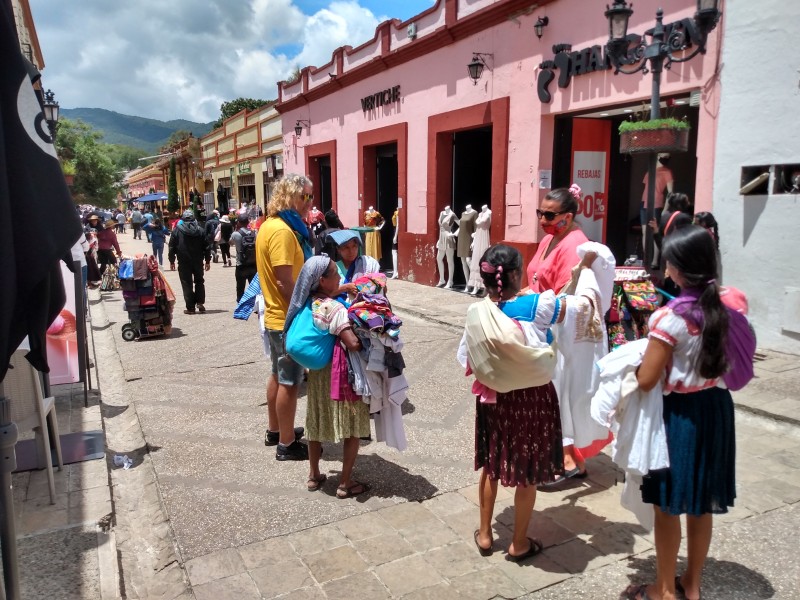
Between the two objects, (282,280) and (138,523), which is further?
(282,280)

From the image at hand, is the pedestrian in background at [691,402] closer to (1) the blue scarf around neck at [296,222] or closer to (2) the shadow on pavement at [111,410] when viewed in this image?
(1) the blue scarf around neck at [296,222]

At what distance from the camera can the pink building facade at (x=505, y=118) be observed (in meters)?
8.54

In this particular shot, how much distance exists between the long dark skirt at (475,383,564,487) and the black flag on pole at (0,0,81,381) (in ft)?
6.48

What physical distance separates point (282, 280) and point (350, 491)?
1.47 metres

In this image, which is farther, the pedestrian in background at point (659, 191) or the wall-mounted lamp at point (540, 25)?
the wall-mounted lamp at point (540, 25)

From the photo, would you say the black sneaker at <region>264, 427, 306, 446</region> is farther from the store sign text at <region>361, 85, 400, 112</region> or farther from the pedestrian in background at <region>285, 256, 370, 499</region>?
the store sign text at <region>361, 85, 400, 112</region>

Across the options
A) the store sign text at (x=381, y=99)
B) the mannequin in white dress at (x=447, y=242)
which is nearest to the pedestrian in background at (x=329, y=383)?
the mannequin in white dress at (x=447, y=242)

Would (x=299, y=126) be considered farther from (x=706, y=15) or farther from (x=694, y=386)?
(x=694, y=386)

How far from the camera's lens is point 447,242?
39.9ft

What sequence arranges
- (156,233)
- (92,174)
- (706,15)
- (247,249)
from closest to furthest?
1. (706,15)
2. (247,249)
3. (156,233)
4. (92,174)

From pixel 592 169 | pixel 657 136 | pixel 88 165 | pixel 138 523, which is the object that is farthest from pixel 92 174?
pixel 138 523

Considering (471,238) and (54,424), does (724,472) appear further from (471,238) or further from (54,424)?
(471,238)

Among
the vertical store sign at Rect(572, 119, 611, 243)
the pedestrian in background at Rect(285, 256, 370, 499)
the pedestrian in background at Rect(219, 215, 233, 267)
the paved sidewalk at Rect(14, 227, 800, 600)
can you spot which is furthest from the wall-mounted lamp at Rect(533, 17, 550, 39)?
the pedestrian in background at Rect(219, 215, 233, 267)

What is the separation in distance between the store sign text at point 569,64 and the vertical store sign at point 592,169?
79cm
